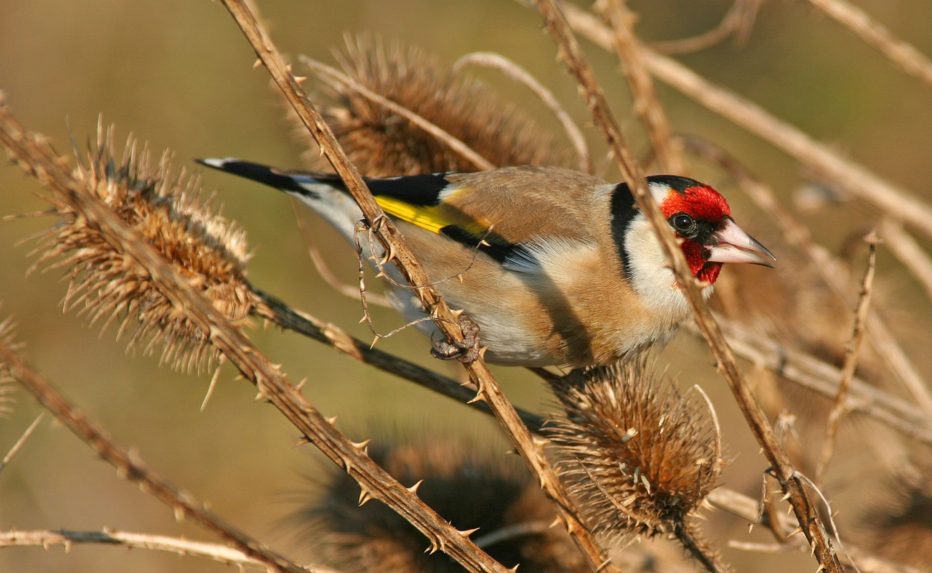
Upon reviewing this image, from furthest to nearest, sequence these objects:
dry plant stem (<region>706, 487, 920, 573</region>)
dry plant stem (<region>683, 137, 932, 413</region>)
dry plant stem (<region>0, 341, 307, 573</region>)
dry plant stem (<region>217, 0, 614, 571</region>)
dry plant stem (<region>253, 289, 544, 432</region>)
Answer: dry plant stem (<region>683, 137, 932, 413</region>), dry plant stem (<region>253, 289, 544, 432</region>), dry plant stem (<region>706, 487, 920, 573</region>), dry plant stem (<region>217, 0, 614, 571</region>), dry plant stem (<region>0, 341, 307, 573</region>)

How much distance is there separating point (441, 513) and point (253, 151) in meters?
3.94

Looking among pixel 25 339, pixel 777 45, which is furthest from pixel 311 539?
pixel 777 45

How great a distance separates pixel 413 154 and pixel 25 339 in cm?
341

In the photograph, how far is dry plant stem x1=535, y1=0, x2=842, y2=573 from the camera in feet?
4.83

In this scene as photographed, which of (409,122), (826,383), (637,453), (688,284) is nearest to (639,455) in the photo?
(637,453)

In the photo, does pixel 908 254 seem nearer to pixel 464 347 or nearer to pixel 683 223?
pixel 683 223

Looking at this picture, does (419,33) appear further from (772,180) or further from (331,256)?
(772,180)

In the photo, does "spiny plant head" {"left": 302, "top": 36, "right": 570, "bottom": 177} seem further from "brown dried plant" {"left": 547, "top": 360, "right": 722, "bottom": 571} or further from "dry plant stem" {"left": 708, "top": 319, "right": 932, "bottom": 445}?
"brown dried plant" {"left": 547, "top": 360, "right": 722, "bottom": 571}

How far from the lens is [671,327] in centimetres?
296

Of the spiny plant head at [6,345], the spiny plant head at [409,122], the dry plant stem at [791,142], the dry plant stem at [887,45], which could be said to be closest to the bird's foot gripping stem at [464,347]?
the spiny plant head at [409,122]

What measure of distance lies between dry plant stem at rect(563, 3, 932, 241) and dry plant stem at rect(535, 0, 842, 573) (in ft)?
5.93

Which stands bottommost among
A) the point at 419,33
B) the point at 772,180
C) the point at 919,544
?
the point at 919,544

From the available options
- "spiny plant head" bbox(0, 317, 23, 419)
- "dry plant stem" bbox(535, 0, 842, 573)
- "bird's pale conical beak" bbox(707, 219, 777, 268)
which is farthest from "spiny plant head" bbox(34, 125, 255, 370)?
"bird's pale conical beak" bbox(707, 219, 777, 268)

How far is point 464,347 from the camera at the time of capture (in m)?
2.21
